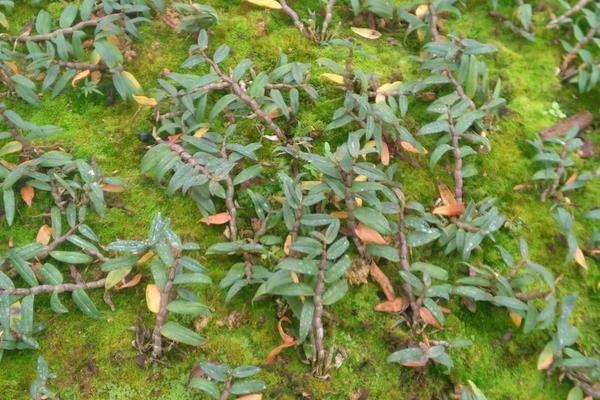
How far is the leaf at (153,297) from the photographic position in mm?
2660

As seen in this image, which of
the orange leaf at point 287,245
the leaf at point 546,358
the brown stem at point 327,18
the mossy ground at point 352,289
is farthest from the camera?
the brown stem at point 327,18

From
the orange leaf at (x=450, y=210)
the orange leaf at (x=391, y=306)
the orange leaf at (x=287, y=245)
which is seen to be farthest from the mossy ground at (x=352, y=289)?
the orange leaf at (x=287, y=245)

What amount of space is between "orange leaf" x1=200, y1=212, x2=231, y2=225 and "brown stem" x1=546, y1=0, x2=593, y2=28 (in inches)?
124

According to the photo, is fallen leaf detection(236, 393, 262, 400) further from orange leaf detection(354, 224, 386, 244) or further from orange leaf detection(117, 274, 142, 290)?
orange leaf detection(354, 224, 386, 244)

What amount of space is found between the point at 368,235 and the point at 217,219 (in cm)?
88

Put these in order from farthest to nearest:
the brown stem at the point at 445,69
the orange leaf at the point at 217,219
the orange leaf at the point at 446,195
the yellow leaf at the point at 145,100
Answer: the brown stem at the point at 445,69, the yellow leaf at the point at 145,100, the orange leaf at the point at 446,195, the orange leaf at the point at 217,219

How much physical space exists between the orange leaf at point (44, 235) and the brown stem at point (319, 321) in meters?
1.55

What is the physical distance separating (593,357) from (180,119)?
9.13 feet

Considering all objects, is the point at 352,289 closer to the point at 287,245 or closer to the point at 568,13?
the point at 287,245

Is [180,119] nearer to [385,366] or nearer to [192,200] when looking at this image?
[192,200]

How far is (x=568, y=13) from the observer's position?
4.27 m

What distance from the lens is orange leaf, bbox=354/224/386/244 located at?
295 cm

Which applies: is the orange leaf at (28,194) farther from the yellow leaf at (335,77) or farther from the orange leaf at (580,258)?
the orange leaf at (580,258)

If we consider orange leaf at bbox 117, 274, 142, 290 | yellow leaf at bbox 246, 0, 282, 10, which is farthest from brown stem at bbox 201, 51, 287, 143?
orange leaf at bbox 117, 274, 142, 290
